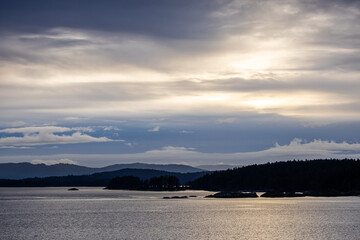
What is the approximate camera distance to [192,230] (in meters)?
101

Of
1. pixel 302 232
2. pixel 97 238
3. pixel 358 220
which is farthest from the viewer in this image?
pixel 358 220

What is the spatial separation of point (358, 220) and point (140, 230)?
4789cm

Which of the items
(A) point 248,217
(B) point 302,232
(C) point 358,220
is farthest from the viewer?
(A) point 248,217

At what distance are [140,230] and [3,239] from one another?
25455 millimetres

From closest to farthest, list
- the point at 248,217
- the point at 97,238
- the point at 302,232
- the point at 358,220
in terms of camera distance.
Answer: the point at 97,238 → the point at 302,232 → the point at 358,220 → the point at 248,217

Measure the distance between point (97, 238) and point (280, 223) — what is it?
43.4 metres

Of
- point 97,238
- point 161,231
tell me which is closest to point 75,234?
point 97,238

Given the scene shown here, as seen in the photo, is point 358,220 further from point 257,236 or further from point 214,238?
point 214,238

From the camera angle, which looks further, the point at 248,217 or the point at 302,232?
the point at 248,217

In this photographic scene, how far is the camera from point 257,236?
91.8 meters

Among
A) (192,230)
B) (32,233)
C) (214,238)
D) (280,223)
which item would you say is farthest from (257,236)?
(32,233)

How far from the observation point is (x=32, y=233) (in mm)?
98000

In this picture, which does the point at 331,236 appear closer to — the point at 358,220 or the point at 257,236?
the point at 257,236

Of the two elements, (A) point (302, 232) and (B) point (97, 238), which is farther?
(A) point (302, 232)
